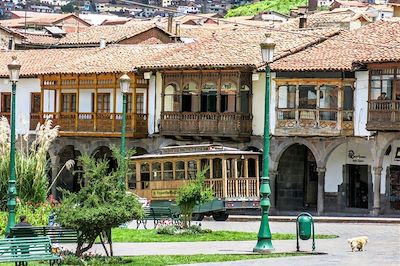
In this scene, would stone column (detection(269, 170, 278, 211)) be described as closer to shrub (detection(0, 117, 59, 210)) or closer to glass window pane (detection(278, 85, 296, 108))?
glass window pane (detection(278, 85, 296, 108))

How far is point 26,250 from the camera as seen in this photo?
24828 millimetres

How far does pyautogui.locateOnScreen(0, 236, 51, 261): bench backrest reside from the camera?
2467 centimetres

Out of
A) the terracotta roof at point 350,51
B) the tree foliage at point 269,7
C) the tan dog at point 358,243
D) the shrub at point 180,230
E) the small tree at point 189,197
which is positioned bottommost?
the shrub at point 180,230

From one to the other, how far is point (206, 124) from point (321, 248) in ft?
73.5

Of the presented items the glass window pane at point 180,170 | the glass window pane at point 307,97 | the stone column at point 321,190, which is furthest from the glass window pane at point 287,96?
the glass window pane at point 180,170

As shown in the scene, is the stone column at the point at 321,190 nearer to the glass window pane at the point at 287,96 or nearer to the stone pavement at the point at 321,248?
the glass window pane at the point at 287,96

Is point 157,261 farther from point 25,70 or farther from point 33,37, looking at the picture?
point 33,37

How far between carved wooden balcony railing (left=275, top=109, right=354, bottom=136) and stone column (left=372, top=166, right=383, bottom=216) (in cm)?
188

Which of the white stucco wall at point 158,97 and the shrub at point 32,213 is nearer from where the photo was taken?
the shrub at point 32,213

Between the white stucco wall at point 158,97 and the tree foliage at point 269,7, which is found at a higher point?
the tree foliage at point 269,7

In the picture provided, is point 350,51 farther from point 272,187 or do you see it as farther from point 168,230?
point 168,230

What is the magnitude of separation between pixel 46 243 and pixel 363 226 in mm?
17467

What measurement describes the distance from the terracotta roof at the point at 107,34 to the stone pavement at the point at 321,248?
31899 millimetres

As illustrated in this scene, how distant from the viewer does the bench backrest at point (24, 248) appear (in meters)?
24.7
